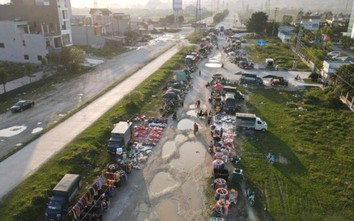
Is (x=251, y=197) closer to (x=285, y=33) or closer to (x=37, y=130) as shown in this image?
(x=37, y=130)

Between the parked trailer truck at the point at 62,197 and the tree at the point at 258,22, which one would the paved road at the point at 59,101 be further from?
the tree at the point at 258,22

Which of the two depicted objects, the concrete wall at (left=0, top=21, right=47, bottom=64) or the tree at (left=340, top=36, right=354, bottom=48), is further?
the tree at (left=340, top=36, right=354, bottom=48)

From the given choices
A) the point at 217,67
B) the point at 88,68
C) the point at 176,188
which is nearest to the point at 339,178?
the point at 176,188

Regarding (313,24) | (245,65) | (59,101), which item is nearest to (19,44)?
(59,101)

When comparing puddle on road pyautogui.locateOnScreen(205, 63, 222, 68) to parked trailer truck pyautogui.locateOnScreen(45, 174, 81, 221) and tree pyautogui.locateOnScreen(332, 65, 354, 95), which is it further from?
parked trailer truck pyautogui.locateOnScreen(45, 174, 81, 221)

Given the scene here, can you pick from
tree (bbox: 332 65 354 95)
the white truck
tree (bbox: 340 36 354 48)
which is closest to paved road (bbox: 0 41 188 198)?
the white truck

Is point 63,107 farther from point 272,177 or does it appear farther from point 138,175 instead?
point 272,177
